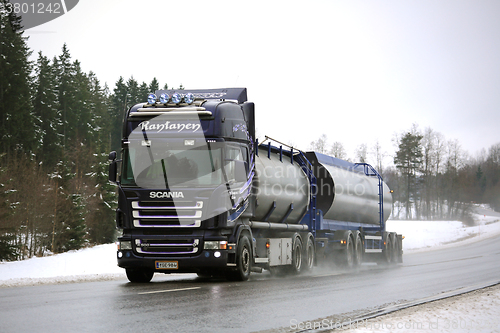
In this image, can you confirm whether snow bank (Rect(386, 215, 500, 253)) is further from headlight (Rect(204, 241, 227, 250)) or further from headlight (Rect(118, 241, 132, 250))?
headlight (Rect(118, 241, 132, 250))

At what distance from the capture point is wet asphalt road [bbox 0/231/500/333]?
773cm

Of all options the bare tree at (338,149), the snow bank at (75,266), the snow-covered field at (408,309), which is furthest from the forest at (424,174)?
the snow-covered field at (408,309)

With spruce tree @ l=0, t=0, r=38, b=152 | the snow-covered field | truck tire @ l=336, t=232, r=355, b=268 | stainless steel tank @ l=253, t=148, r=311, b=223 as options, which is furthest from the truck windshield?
spruce tree @ l=0, t=0, r=38, b=152

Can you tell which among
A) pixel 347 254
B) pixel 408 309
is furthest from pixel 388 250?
pixel 408 309

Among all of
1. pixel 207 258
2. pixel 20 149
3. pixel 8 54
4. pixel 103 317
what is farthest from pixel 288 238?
pixel 8 54

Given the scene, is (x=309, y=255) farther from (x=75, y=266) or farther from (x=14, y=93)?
(x=14, y=93)

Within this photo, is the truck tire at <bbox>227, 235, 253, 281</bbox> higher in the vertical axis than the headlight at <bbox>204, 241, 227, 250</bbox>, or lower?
lower

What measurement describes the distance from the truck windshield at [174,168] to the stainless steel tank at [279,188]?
7.63 feet

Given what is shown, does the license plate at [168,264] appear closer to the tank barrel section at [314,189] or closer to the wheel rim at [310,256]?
the tank barrel section at [314,189]

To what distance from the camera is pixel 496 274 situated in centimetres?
1952

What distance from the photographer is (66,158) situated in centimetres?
5625

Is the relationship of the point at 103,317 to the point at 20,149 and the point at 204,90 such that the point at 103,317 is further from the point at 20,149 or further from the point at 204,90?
the point at 20,149

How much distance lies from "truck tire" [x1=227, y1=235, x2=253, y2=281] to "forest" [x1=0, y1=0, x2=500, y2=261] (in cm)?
590

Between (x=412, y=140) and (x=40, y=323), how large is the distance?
96195 millimetres
